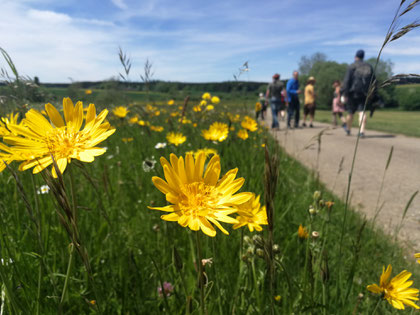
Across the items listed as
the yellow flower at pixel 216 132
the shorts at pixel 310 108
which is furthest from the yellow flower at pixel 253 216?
the shorts at pixel 310 108

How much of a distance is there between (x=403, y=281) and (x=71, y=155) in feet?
4.51

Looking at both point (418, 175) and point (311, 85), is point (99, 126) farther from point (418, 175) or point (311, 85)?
point (311, 85)

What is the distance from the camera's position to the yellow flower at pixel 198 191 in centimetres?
71

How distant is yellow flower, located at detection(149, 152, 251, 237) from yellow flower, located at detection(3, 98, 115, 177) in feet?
0.67

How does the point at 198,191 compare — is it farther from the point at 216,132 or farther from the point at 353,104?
the point at 353,104

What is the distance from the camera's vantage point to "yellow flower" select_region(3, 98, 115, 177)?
72cm

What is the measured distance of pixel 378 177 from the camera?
378cm

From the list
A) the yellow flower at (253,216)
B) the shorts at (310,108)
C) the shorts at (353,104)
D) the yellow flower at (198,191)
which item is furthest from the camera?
the shorts at (310,108)

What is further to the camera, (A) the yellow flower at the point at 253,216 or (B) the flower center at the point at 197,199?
(A) the yellow flower at the point at 253,216

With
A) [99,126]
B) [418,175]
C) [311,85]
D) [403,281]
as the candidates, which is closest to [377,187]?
[418,175]

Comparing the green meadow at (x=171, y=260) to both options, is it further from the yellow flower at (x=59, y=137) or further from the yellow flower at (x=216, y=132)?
the yellow flower at (x=216, y=132)

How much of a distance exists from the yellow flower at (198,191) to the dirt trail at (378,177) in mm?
924

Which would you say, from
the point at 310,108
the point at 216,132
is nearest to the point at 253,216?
the point at 216,132

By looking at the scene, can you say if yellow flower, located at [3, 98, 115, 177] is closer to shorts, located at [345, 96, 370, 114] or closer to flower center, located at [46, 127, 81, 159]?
flower center, located at [46, 127, 81, 159]
